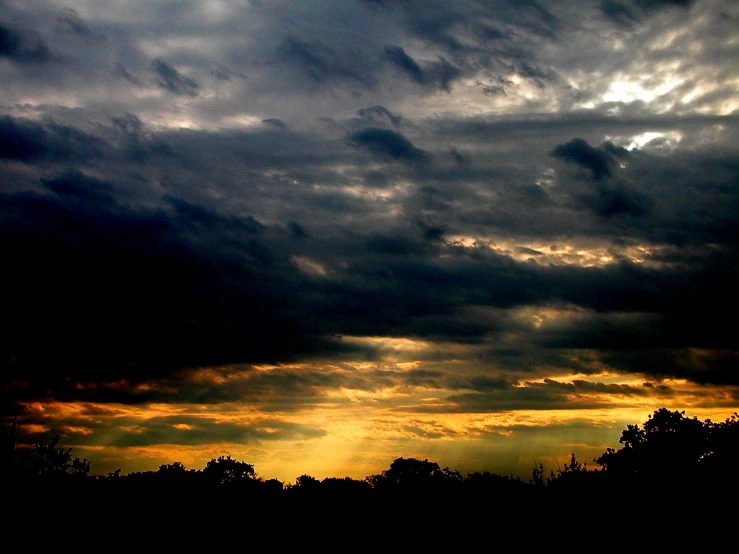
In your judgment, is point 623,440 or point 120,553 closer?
point 120,553

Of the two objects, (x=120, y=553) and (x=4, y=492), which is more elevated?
(x=4, y=492)

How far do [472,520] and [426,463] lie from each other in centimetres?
8086

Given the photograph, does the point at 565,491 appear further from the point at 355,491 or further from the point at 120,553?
the point at 120,553

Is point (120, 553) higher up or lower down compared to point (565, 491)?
lower down

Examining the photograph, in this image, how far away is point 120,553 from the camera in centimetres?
2364

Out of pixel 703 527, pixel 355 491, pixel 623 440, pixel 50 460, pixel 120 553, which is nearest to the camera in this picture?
pixel 703 527

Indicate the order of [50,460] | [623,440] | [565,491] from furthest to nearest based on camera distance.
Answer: [623,440] < [50,460] < [565,491]

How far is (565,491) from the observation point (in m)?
27.0

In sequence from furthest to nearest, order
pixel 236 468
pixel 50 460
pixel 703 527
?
1. pixel 236 468
2. pixel 50 460
3. pixel 703 527

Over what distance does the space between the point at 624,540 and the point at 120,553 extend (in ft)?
53.4

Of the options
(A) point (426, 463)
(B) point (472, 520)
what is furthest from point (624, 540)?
(A) point (426, 463)

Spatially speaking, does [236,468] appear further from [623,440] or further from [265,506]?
[265,506]

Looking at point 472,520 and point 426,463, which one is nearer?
point 472,520


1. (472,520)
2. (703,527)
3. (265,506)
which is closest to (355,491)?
(265,506)
